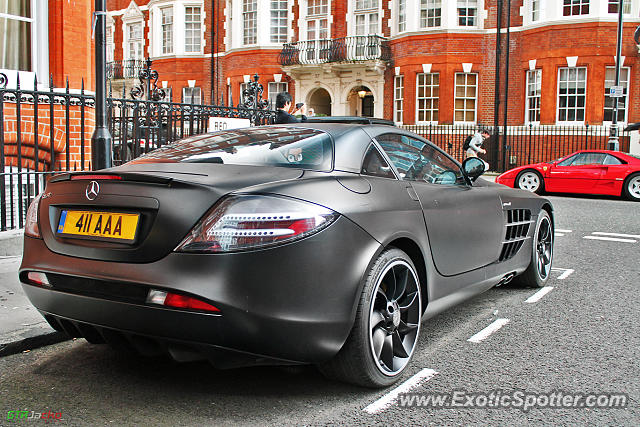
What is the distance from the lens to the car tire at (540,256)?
5.94 metres

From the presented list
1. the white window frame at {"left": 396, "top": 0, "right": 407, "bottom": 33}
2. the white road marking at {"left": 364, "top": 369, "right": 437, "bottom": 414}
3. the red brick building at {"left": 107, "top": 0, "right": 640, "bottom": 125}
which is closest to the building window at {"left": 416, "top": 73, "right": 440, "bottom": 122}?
the red brick building at {"left": 107, "top": 0, "right": 640, "bottom": 125}

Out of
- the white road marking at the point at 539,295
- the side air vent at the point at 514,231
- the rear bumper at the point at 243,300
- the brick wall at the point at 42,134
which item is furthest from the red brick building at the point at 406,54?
the rear bumper at the point at 243,300

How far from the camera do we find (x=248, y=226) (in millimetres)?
3014

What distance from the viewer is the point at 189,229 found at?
3041mm

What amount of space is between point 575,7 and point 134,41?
2443cm

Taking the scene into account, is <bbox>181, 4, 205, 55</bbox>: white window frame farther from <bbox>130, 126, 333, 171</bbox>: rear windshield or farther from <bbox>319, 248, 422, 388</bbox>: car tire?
<bbox>319, 248, 422, 388</bbox>: car tire

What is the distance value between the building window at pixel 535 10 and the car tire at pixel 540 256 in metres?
21.2

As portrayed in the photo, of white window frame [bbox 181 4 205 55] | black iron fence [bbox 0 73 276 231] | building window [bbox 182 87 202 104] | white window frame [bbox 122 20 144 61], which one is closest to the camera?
black iron fence [bbox 0 73 276 231]

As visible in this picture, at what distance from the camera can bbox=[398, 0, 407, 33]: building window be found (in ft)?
89.8

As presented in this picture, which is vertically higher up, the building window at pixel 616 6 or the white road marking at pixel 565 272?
the building window at pixel 616 6

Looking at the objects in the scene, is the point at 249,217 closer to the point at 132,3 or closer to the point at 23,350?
the point at 23,350

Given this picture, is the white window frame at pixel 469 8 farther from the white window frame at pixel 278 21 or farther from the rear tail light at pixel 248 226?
the rear tail light at pixel 248 226

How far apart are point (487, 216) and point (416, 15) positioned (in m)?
23.4

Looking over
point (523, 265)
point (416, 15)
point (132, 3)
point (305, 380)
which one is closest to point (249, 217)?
point (305, 380)
